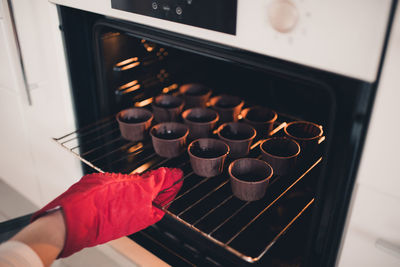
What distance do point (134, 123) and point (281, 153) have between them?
0.44 meters

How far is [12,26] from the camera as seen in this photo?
1.10 meters

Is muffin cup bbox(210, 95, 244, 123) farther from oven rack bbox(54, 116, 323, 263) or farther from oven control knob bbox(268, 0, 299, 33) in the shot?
oven control knob bbox(268, 0, 299, 33)

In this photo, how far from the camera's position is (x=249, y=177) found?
3.09 ft

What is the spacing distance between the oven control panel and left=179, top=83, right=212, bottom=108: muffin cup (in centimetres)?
52

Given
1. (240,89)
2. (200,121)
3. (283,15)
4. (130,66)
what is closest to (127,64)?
(130,66)

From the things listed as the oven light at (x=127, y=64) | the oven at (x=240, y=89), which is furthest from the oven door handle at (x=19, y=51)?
the oven light at (x=127, y=64)

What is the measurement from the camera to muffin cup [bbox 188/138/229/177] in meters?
0.94

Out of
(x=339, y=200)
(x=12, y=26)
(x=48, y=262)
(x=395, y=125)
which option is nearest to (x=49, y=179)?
(x=12, y=26)

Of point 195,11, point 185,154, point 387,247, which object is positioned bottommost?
point 185,154

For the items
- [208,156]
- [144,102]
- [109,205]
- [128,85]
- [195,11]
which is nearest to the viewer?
[195,11]

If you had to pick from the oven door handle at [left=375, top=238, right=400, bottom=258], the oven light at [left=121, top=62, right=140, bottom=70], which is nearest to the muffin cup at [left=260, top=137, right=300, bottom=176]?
the oven door handle at [left=375, top=238, right=400, bottom=258]

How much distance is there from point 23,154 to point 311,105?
1.06 m

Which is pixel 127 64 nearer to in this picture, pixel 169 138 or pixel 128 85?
pixel 128 85

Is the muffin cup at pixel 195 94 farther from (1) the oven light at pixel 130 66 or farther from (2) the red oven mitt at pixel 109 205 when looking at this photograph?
(2) the red oven mitt at pixel 109 205
